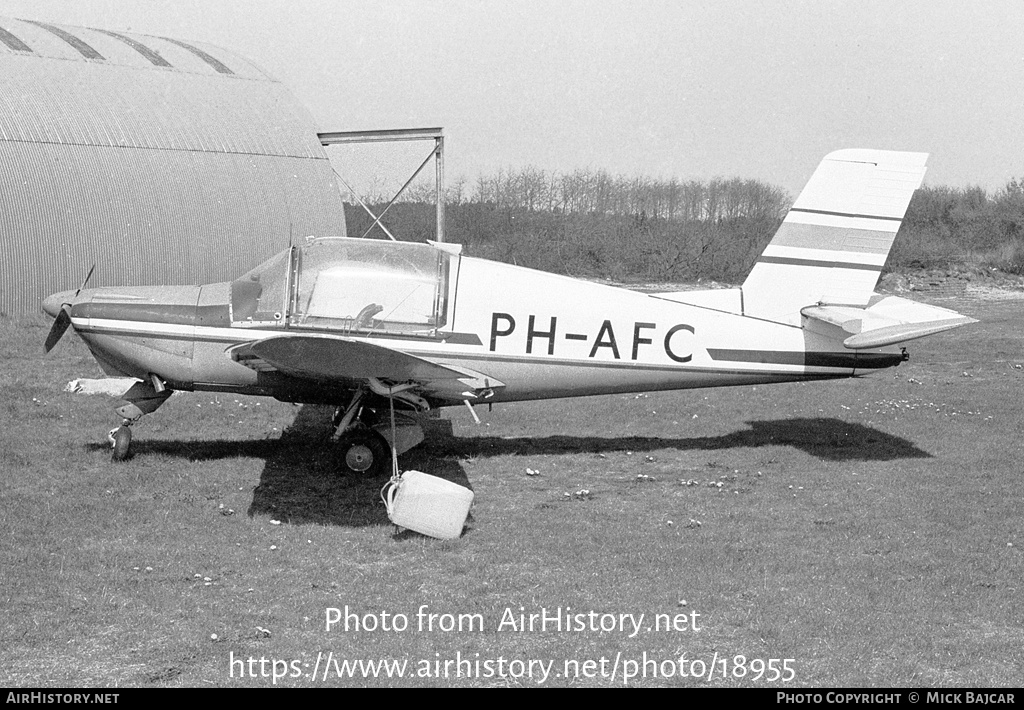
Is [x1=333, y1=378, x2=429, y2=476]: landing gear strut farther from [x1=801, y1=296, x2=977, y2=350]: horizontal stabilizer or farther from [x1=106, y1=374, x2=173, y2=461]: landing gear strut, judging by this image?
[x1=801, y1=296, x2=977, y2=350]: horizontal stabilizer

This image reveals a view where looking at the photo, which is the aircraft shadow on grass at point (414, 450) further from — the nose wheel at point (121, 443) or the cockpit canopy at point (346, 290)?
the cockpit canopy at point (346, 290)

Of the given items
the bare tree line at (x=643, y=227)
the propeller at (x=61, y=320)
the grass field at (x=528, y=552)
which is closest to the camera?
the grass field at (x=528, y=552)

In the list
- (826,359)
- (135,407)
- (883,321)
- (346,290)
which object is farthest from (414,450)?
(883,321)

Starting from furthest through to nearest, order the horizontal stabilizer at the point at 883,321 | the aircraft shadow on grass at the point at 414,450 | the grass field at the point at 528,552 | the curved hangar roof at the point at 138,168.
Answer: the curved hangar roof at the point at 138,168
the horizontal stabilizer at the point at 883,321
the aircraft shadow on grass at the point at 414,450
the grass field at the point at 528,552

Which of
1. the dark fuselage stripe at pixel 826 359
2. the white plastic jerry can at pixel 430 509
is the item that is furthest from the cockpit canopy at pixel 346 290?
the dark fuselage stripe at pixel 826 359

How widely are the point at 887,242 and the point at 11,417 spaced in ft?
29.6

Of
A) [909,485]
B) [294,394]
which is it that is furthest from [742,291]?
[294,394]

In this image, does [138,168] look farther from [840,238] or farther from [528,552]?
[528,552]

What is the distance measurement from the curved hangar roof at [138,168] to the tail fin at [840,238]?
9610mm

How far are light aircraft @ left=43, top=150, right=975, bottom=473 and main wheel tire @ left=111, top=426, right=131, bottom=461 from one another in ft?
0.06

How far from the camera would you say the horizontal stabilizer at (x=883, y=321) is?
28.7 ft

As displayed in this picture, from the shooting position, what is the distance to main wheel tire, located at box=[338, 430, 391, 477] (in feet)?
27.7

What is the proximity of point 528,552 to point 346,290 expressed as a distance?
293 centimetres

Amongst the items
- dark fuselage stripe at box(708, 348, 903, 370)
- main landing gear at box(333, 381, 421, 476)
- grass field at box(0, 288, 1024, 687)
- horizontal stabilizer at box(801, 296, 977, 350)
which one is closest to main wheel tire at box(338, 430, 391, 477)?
main landing gear at box(333, 381, 421, 476)
